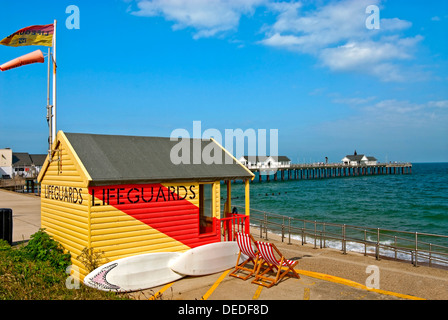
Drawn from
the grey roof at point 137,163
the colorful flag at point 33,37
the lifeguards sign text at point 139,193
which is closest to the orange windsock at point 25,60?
the colorful flag at point 33,37

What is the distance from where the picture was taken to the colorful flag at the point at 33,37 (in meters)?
12.6

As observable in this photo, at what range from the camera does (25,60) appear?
12.5 metres

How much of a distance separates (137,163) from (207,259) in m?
3.36

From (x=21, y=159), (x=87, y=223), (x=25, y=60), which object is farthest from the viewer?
(x=21, y=159)

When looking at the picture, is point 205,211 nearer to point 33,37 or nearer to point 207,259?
point 207,259

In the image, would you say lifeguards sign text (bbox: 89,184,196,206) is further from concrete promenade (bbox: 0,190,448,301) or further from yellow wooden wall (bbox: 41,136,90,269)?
concrete promenade (bbox: 0,190,448,301)

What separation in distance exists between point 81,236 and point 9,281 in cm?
204

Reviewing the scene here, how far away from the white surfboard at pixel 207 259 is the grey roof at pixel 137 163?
2040 mm

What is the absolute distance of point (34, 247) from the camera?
416 inches

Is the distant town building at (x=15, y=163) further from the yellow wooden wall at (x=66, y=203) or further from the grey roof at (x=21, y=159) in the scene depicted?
the yellow wooden wall at (x=66, y=203)

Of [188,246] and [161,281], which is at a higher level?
[188,246]

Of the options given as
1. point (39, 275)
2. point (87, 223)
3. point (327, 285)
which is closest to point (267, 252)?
point (327, 285)
